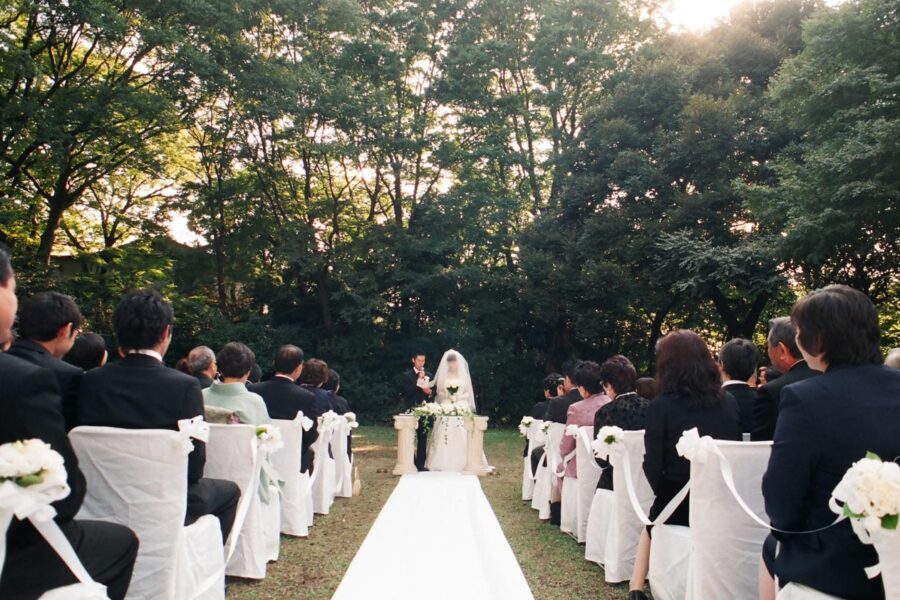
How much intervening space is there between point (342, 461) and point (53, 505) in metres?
6.37

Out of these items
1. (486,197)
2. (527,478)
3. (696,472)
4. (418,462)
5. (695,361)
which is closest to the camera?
(696,472)

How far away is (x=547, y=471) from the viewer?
7.98 meters

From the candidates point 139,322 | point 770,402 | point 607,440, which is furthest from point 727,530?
point 139,322

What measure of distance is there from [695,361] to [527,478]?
5.37 meters

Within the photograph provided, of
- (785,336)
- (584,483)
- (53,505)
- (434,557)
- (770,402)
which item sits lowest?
(434,557)

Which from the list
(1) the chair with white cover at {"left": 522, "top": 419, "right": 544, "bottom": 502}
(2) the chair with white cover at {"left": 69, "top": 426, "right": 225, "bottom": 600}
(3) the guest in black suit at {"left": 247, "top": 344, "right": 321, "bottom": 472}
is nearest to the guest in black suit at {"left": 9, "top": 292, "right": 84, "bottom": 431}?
(2) the chair with white cover at {"left": 69, "top": 426, "right": 225, "bottom": 600}

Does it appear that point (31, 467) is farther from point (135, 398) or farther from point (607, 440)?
point (607, 440)

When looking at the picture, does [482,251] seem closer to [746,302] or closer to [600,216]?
[600,216]

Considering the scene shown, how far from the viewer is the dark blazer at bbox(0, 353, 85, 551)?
2.44m

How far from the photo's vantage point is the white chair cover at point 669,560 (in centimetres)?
435

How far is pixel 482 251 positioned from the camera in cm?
2420

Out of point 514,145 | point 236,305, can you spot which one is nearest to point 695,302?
point 514,145

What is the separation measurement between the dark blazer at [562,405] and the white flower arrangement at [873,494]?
5798 millimetres

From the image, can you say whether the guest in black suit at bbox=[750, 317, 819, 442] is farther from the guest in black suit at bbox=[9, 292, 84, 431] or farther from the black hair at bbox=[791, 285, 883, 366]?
the guest in black suit at bbox=[9, 292, 84, 431]
